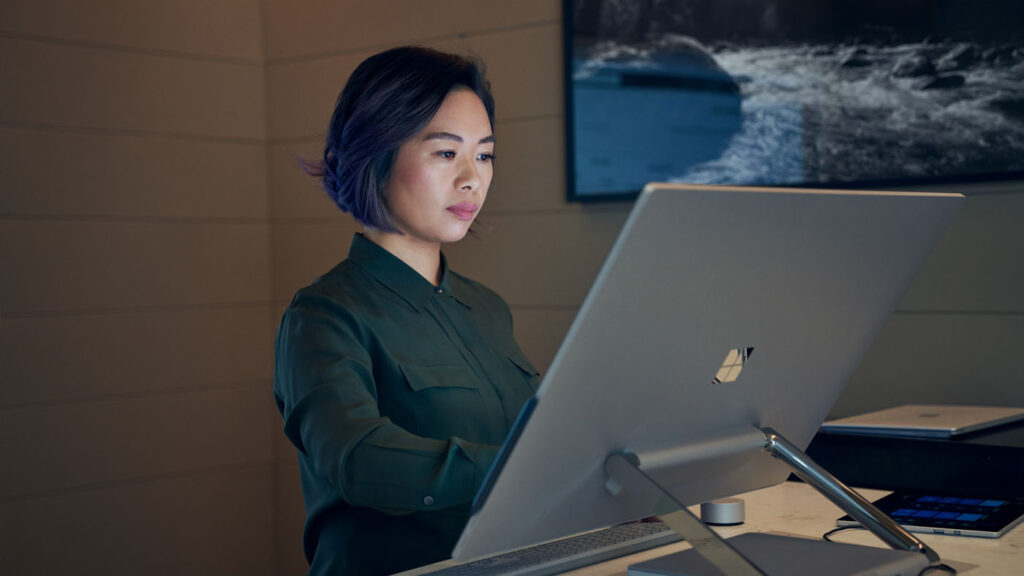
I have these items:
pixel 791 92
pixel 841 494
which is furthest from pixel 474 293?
pixel 791 92

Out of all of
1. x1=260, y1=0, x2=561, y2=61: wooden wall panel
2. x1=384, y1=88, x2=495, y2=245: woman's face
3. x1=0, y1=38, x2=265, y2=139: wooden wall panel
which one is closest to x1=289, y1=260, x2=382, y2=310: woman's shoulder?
x1=384, y1=88, x2=495, y2=245: woman's face

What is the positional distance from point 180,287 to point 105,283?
0.27 m

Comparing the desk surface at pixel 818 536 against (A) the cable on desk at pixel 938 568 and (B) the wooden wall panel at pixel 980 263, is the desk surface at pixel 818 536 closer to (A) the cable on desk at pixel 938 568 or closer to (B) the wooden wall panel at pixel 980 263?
(A) the cable on desk at pixel 938 568

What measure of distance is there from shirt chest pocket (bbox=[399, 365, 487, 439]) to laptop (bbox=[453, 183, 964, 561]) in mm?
530

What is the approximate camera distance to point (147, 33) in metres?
3.71

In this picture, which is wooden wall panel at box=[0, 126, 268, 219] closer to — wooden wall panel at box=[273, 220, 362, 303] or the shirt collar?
wooden wall panel at box=[273, 220, 362, 303]

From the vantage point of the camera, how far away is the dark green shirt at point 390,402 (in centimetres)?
126

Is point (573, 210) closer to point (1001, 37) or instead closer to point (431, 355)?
point (1001, 37)

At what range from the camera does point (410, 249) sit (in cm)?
178

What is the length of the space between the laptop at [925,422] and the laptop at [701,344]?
732 millimetres

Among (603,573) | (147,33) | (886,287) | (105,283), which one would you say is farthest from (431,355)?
(147,33)

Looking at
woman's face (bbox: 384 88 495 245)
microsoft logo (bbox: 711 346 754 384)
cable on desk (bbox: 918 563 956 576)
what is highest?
woman's face (bbox: 384 88 495 245)

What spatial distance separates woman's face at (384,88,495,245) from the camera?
5.58 ft

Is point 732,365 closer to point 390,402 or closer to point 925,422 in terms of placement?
point 390,402
